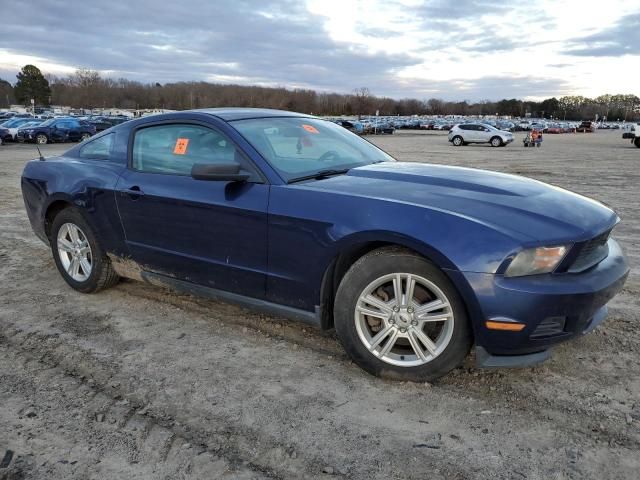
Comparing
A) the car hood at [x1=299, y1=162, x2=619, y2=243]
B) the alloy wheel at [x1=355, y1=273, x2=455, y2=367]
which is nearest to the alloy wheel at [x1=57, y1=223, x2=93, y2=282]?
the car hood at [x1=299, y1=162, x2=619, y2=243]

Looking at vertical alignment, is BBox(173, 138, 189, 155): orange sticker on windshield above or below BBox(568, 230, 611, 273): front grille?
above

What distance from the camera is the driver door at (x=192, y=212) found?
3.41 meters

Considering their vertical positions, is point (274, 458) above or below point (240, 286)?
below

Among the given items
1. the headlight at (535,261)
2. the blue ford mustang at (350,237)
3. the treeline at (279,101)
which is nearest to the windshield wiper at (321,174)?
the blue ford mustang at (350,237)

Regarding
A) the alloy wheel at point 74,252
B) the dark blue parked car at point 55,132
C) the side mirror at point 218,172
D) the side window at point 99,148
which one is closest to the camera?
the side mirror at point 218,172

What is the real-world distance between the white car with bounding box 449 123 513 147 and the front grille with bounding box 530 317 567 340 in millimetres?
33355

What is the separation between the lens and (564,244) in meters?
2.75

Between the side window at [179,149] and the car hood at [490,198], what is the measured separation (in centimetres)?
71

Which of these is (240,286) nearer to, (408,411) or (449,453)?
(408,411)

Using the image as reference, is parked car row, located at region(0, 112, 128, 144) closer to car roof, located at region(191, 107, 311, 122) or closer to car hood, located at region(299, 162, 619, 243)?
car roof, located at region(191, 107, 311, 122)

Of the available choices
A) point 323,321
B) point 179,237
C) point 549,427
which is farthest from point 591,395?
point 179,237

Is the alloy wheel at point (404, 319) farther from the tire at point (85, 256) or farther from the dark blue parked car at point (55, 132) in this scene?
the dark blue parked car at point (55, 132)

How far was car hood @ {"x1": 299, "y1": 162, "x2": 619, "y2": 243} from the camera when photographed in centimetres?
279

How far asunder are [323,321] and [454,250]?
3.17 ft
